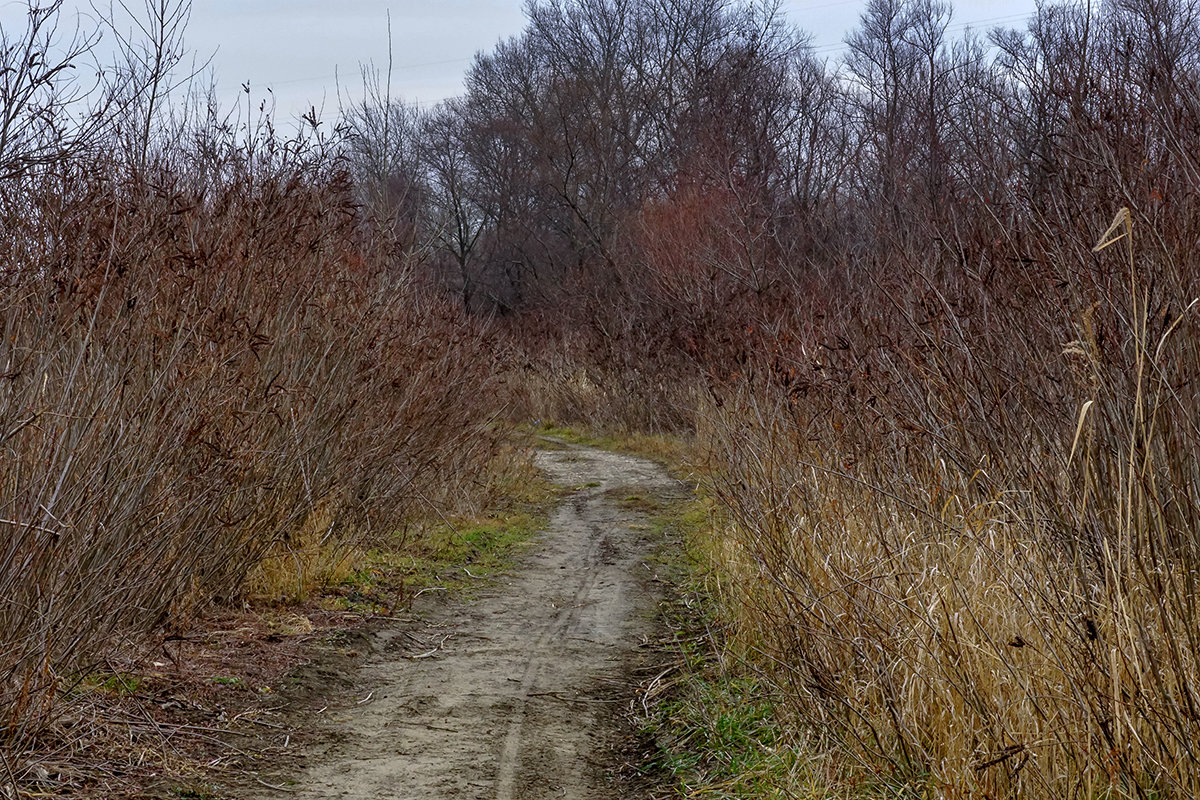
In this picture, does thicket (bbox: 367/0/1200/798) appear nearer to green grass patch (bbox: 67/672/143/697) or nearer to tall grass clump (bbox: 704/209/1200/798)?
tall grass clump (bbox: 704/209/1200/798)

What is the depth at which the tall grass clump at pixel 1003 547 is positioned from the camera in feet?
9.57

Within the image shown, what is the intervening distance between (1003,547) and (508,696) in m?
2.55

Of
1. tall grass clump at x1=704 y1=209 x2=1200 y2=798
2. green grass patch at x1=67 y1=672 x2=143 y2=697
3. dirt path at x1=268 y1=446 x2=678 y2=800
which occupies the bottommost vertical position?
dirt path at x1=268 y1=446 x2=678 y2=800

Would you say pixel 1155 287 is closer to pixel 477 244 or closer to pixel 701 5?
pixel 701 5

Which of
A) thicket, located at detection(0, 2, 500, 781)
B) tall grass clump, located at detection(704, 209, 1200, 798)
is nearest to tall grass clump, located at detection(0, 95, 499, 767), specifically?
thicket, located at detection(0, 2, 500, 781)

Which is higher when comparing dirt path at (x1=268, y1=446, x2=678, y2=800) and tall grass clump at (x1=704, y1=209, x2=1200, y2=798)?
tall grass clump at (x1=704, y1=209, x2=1200, y2=798)

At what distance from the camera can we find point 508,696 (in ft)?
18.4

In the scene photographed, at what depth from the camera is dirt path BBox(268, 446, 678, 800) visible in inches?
176

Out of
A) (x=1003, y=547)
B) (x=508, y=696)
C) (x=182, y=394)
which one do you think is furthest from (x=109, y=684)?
(x=1003, y=547)

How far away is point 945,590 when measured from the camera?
3891 millimetres

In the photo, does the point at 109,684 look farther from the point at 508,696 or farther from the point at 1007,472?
the point at 1007,472

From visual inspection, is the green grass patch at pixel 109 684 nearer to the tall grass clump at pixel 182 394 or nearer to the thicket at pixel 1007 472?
the tall grass clump at pixel 182 394

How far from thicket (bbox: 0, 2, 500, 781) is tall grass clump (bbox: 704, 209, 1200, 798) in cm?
265

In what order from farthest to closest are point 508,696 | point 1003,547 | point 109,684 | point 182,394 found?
point 508,696 < point 182,394 < point 109,684 < point 1003,547
